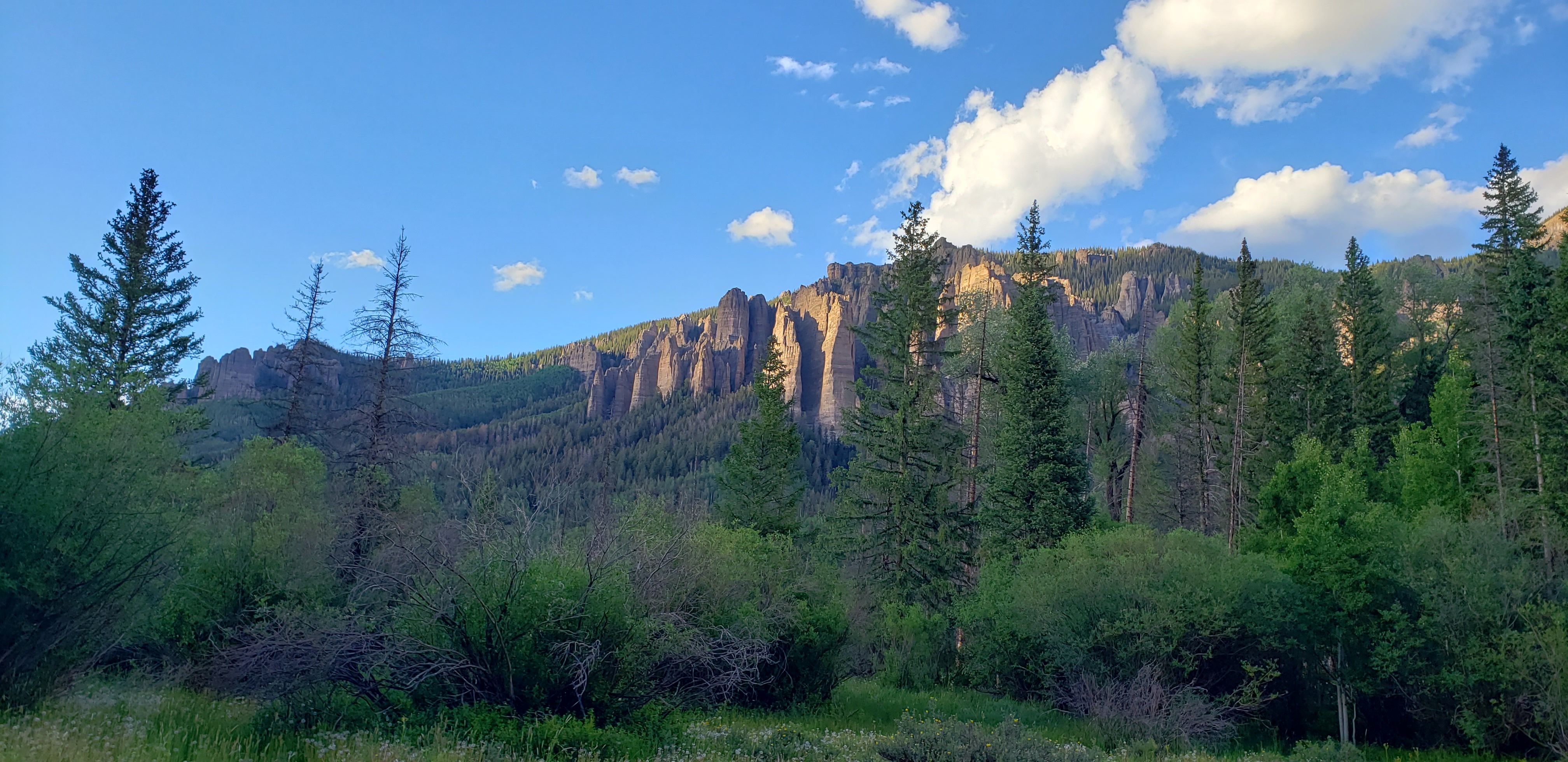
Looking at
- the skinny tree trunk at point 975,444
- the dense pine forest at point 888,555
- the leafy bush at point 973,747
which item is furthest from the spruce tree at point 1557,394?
the leafy bush at point 973,747

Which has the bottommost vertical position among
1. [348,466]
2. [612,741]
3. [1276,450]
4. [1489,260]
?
[612,741]

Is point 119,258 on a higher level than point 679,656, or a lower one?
higher

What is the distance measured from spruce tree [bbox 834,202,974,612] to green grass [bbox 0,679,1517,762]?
36.4 feet

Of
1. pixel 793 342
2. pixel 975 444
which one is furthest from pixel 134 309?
pixel 793 342

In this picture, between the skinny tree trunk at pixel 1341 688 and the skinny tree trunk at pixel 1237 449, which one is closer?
the skinny tree trunk at pixel 1341 688

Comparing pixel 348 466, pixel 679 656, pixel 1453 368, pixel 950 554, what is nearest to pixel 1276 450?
pixel 1453 368

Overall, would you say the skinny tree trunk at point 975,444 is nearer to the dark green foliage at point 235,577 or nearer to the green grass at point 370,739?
the green grass at point 370,739

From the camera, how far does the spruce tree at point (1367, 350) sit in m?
32.6

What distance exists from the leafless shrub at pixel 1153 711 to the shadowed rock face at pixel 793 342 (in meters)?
74.1

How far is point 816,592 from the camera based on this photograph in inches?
701

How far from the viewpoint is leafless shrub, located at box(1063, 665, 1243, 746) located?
547 inches

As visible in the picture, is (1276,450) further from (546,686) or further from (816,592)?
(546,686)

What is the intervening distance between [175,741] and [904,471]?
19.5 metres

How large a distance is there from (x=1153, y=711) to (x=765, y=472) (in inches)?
720
